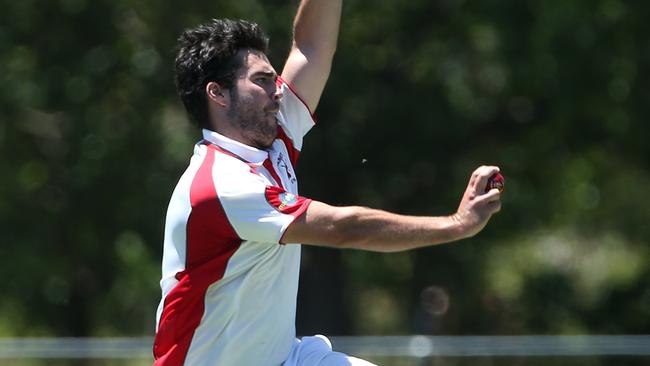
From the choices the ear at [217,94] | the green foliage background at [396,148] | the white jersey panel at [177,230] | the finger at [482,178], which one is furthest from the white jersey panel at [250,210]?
the green foliage background at [396,148]

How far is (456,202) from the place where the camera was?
476 inches

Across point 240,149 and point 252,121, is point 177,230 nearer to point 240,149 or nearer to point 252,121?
point 240,149

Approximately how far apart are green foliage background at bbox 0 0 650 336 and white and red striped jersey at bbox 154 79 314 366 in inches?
280

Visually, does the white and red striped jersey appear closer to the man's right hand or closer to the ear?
the ear

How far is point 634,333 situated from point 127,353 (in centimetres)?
575

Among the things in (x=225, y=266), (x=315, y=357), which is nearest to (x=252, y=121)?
(x=225, y=266)

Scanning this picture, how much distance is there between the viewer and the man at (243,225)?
4035 millimetres

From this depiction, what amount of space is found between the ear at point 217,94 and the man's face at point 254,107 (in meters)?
0.02

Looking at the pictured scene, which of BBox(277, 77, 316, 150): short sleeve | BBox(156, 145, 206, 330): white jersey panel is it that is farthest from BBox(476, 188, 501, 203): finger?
BBox(277, 77, 316, 150): short sleeve

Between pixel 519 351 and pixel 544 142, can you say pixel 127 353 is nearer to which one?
pixel 519 351

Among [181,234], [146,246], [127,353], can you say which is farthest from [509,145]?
[181,234]

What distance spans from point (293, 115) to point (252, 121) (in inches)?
18.7

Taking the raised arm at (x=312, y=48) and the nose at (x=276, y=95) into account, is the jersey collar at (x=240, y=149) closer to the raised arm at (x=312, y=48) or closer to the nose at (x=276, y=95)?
the nose at (x=276, y=95)

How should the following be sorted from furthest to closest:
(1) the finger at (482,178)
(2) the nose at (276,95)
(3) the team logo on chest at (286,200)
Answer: (2) the nose at (276,95), (3) the team logo on chest at (286,200), (1) the finger at (482,178)
